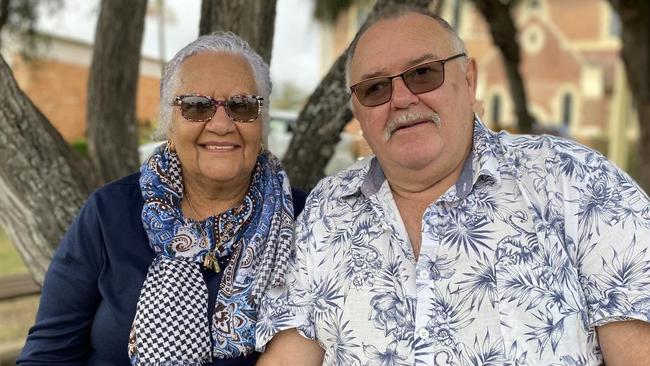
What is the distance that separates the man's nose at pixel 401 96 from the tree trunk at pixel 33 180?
1.39 meters

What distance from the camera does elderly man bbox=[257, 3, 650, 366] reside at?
6.38 feet

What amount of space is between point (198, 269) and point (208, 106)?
1.78 ft

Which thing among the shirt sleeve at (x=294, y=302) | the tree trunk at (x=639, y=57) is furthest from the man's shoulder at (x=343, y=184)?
the tree trunk at (x=639, y=57)

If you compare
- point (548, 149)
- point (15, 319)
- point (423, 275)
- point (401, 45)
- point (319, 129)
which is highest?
point (401, 45)

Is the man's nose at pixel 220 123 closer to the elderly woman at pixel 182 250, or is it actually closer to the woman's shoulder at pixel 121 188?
the elderly woman at pixel 182 250

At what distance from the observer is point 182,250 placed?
2271mm

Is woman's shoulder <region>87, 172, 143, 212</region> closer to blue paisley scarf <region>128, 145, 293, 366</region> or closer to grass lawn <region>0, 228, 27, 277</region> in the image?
blue paisley scarf <region>128, 145, 293, 366</region>

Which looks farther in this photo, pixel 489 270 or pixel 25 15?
pixel 25 15

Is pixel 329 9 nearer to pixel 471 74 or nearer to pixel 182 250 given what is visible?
pixel 471 74

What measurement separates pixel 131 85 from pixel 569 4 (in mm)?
31939

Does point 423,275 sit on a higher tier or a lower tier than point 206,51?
lower

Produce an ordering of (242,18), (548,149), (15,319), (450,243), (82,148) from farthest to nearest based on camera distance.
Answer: (82,148)
(15,319)
(242,18)
(548,149)
(450,243)

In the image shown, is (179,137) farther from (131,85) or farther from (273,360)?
(131,85)

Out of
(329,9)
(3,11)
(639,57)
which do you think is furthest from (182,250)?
(329,9)
